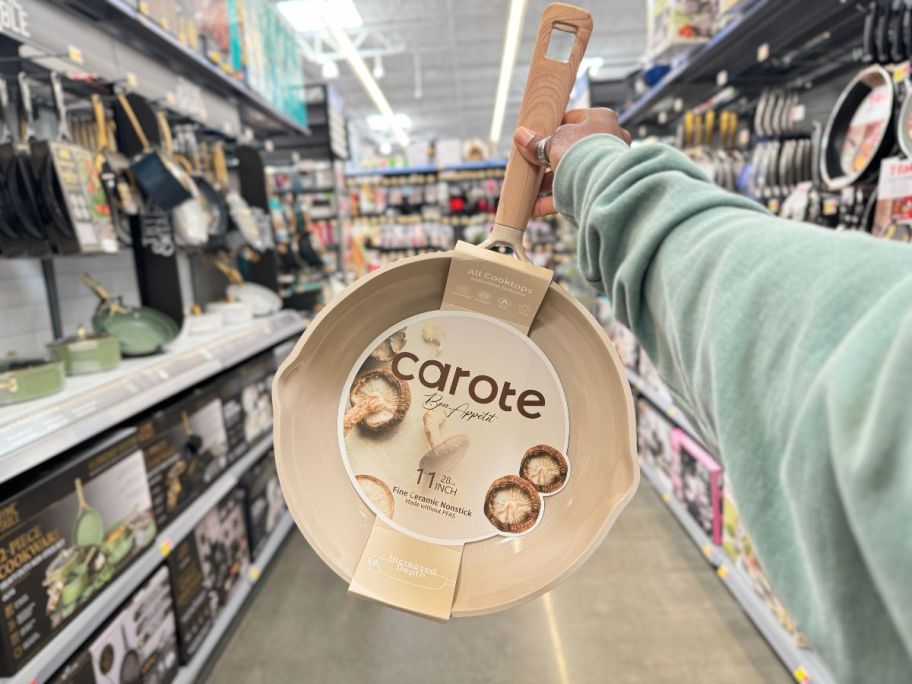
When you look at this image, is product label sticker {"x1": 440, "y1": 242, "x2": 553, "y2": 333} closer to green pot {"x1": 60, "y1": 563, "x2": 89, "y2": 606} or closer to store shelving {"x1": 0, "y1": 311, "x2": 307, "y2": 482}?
store shelving {"x1": 0, "y1": 311, "x2": 307, "y2": 482}

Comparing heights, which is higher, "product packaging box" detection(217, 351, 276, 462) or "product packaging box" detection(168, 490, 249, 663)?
"product packaging box" detection(217, 351, 276, 462)

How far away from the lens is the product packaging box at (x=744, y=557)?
197 centimetres

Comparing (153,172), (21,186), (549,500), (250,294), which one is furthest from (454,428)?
(250,294)

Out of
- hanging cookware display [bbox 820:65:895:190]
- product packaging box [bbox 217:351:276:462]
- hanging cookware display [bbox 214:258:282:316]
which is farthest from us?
hanging cookware display [bbox 214:258:282:316]

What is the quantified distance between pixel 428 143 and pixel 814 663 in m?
6.47

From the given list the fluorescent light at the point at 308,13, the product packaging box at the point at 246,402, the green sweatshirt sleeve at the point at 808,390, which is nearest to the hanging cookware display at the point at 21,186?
the product packaging box at the point at 246,402

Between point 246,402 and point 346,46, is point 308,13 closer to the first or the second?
point 346,46

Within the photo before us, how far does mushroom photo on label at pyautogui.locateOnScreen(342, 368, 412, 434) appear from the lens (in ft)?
2.27

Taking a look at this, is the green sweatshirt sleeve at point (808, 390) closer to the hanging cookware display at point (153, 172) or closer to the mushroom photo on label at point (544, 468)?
the mushroom photo on label at point (544, 468)

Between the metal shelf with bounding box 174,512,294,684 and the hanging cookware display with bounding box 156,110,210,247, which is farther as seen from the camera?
the hanging cookware display with bounding box 156,110,210,247

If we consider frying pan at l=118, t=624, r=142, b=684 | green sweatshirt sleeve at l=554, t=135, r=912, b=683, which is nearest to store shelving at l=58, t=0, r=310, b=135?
frying pan at l=118, t=624, r=142, b=684

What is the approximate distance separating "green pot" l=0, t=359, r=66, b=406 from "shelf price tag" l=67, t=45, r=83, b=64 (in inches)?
32.7

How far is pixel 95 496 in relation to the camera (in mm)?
1439

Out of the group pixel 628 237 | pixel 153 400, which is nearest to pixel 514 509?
pixel 628 237
